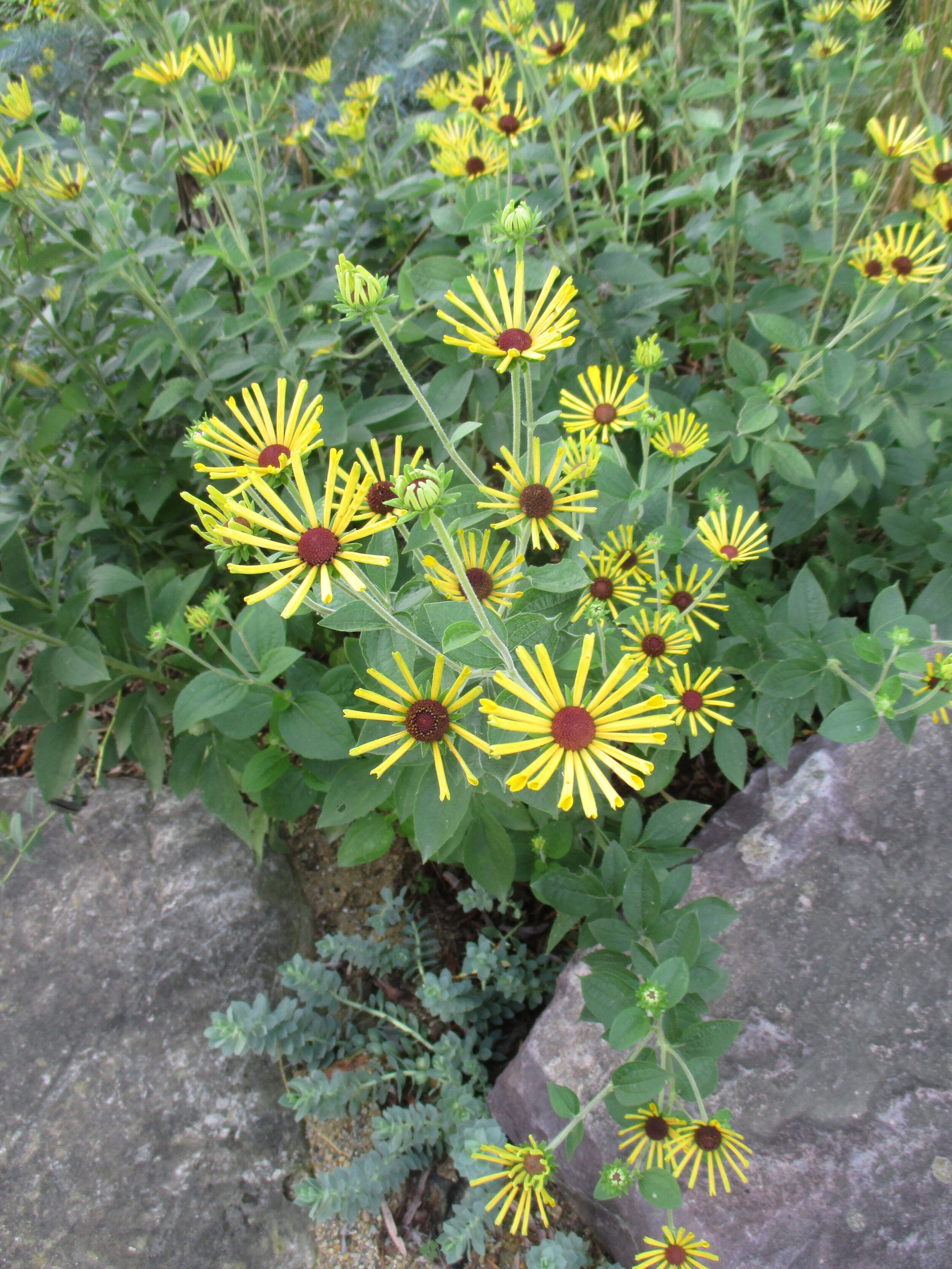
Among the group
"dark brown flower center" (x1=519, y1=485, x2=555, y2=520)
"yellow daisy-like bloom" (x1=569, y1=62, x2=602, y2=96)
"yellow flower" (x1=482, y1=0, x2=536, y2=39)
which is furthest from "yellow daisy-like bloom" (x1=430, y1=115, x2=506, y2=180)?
A: "dark brown flower center" (x1=519, y1=485, x2=555, y2=520)

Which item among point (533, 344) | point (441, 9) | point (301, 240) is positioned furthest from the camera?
point (441, 9)

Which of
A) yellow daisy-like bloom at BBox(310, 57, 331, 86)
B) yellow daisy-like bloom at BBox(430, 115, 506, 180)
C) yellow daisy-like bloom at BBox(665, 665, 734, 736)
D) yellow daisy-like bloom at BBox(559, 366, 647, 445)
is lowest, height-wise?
yellow daisy-like bloom at BBox(665, 665, 734, 736)

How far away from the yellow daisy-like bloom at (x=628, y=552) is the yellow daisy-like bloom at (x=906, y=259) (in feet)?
2.89

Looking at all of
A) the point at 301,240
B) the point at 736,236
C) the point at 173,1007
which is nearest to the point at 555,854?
the point at 173,1007

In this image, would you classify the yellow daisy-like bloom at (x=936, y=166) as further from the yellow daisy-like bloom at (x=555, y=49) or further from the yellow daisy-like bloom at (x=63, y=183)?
the yellow daisy-like bloom at (x=63, y=183)

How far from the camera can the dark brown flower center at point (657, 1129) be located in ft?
4.21

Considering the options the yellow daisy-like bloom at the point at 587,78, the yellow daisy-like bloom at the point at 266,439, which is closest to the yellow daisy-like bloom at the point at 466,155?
the yellow daisy-like bloom at the point at 587,78

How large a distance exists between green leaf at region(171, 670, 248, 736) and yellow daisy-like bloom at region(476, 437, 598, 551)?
0.66 meters

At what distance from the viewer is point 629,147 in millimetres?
3455

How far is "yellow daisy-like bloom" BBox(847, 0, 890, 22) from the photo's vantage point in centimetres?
227

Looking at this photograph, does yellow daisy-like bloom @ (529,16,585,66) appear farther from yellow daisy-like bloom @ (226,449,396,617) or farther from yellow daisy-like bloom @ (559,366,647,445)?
yellow daisy-like bloom @ (226,449,396,617)

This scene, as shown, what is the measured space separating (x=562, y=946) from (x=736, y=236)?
7.01 ft

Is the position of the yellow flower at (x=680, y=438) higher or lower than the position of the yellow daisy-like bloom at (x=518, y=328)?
lower

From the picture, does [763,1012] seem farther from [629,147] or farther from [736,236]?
[629,147]
